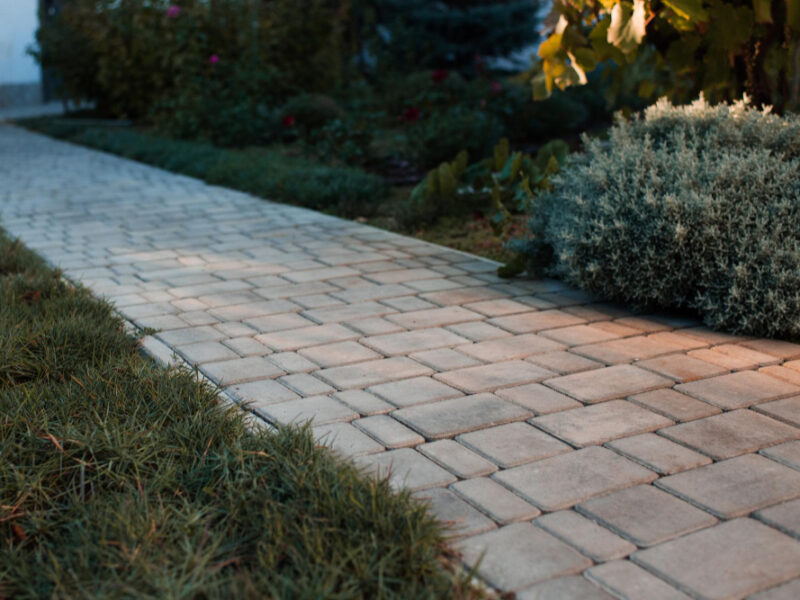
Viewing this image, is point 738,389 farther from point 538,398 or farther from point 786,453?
point 538,398

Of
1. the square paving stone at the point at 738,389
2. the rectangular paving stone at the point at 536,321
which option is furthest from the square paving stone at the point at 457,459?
the rectangular paving stone at the point at 536,321

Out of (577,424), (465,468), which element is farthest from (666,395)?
(465,468)

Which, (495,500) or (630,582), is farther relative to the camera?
(495,500)

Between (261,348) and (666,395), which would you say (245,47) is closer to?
(261,348)

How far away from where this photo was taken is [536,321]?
437 cm

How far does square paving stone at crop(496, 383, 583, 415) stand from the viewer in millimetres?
3260

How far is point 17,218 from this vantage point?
7.27 metres

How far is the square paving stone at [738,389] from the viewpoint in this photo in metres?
3.32

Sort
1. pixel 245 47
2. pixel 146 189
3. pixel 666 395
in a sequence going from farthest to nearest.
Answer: pixel 245 47, pixel 146 189, pixel 666 395

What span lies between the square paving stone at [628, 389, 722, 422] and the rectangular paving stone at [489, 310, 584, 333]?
0.91 m

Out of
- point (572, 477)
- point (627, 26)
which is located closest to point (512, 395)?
point (572, 477)

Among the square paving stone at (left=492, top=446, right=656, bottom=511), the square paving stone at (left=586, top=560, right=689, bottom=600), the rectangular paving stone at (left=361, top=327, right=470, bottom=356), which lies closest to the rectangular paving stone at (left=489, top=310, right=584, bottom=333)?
the rectangular paving stone at (left=361, top=327, right=470, bottom=356)

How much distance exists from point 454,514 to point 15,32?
22.4m

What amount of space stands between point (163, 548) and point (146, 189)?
280 inches
